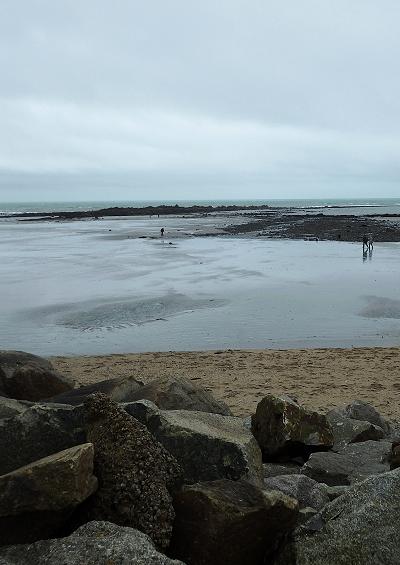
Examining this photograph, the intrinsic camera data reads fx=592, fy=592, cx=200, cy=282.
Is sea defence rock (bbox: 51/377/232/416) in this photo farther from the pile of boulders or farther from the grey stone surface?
the pile of boulders

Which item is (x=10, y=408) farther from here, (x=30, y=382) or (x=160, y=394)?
(x=30, y=382)

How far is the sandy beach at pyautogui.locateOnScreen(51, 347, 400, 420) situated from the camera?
9.63 m

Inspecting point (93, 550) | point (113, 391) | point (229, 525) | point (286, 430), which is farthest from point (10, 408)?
point (286, 430)

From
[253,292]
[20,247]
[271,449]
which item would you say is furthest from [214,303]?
[20,247]

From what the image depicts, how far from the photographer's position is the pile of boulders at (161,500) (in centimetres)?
329

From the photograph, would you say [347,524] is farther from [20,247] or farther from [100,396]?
[20,247]

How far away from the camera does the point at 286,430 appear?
5766mm

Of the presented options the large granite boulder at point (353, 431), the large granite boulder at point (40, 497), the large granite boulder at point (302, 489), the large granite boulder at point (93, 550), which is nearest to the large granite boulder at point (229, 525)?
the large granite boulder at point (93, 550)

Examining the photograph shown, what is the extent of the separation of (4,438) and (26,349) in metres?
9.80

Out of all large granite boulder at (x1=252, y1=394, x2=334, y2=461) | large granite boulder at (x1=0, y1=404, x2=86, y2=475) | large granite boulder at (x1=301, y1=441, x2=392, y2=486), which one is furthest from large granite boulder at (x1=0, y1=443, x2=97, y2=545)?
large granite boulder at (x1=252, y1=394, x2=334, y2=461)

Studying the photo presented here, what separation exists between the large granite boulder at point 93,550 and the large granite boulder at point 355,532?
790mm

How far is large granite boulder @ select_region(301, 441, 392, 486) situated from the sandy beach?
2837 mm

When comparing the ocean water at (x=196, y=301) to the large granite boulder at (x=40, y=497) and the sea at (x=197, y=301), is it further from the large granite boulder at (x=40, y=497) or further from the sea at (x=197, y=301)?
the large granite boulder at (x=40, y=497)

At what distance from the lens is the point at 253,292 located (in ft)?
66.8
